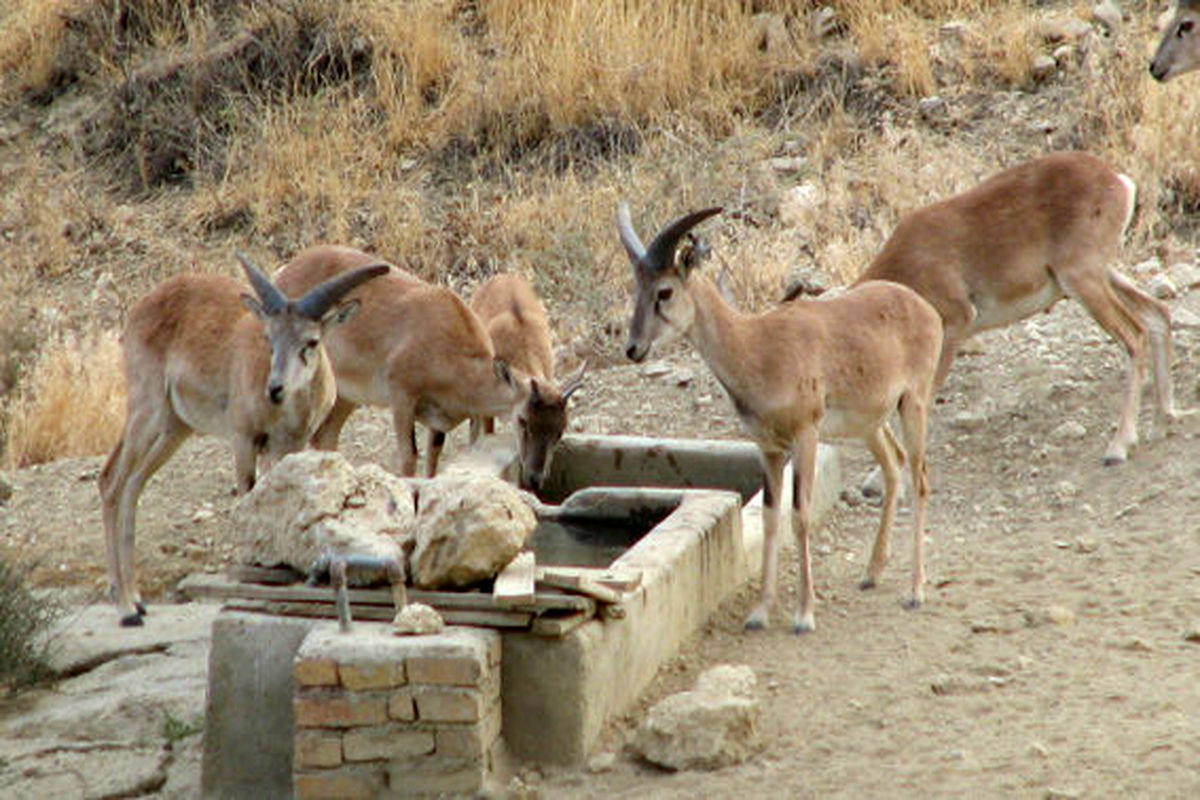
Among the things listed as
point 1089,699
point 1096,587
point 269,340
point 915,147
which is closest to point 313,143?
point 915,147

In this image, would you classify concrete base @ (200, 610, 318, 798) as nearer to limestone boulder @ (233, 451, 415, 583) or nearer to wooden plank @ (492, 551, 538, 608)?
limestone boulder @ (233, 451, 415, 583)

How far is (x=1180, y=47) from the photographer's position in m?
13.1

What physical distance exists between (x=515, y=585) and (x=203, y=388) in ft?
11.8

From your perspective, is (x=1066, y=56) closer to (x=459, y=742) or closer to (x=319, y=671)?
(x=459, y=742)

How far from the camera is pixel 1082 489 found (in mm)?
10258

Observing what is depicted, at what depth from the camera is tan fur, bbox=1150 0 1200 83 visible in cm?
Result: 1312

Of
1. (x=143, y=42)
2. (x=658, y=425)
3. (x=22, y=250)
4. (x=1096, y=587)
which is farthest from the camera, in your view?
(x=143, y=42)

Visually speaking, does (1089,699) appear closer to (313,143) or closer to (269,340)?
(269,340)

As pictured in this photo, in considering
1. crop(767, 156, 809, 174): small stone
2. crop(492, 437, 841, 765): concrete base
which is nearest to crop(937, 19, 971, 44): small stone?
crop(767, 156, 809, 174): small stone

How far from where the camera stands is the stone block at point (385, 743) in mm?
6621

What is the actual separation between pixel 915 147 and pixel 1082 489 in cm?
625

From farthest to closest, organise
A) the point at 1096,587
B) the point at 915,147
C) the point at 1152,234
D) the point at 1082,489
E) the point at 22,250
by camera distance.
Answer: the point at 22,250 → the point at 915,147 → the point at 1152,234 → the point at 1082,489 → the point at 1096,587

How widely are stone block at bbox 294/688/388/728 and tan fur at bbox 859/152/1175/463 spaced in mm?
5274

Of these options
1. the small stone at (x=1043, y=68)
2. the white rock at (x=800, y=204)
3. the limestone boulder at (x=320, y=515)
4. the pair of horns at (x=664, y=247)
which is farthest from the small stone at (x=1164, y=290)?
the limestone boulder at (x=320, y=515)
